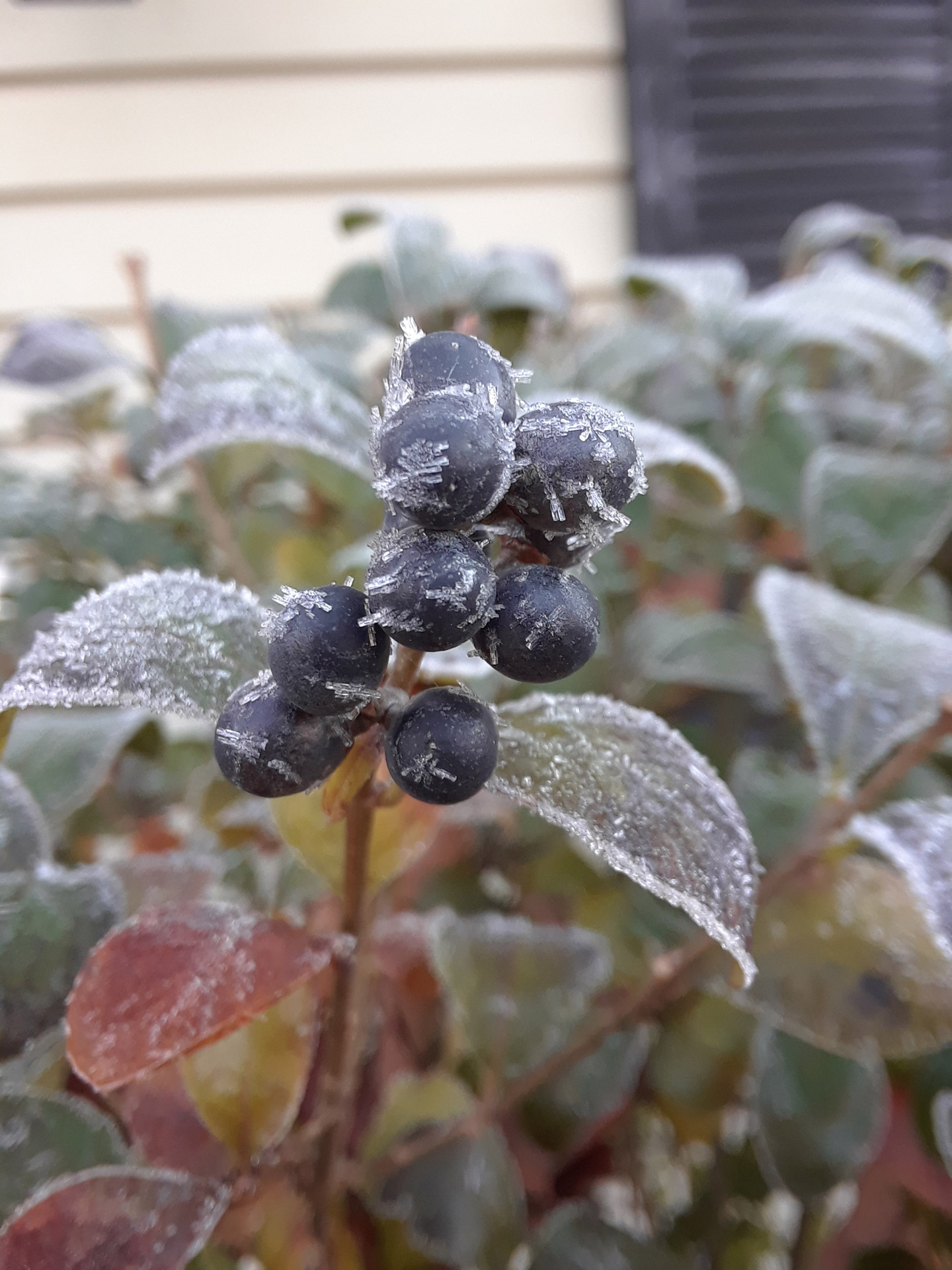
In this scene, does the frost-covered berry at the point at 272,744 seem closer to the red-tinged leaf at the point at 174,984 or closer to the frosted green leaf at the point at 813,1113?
the red-tinged leaf at the point at 174,984

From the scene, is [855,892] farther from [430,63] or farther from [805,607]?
[430,63]

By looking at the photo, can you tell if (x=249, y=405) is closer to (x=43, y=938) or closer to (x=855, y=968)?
(x=43, y=938)

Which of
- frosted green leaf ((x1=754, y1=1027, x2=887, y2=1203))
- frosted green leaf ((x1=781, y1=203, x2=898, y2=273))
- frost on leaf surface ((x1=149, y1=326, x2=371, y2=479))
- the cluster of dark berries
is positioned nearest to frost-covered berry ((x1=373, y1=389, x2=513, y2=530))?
the cluster of dark berries

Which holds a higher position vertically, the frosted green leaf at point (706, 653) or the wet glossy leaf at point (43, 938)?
the wet glossy leaf at point (43, 938)

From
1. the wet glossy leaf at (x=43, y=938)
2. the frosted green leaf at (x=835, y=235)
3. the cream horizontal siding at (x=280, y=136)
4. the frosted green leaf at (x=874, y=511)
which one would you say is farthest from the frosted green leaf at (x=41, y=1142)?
the cream horizontal siding at (x=280, y=136)

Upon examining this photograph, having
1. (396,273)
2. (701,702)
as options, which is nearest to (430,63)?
(396,273)

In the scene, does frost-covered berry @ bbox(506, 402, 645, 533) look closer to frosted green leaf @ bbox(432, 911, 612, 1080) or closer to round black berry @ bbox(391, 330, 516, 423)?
round black berry @ bbox(391, 330, 516, 423)

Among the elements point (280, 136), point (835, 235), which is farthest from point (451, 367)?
point (280, 136)
